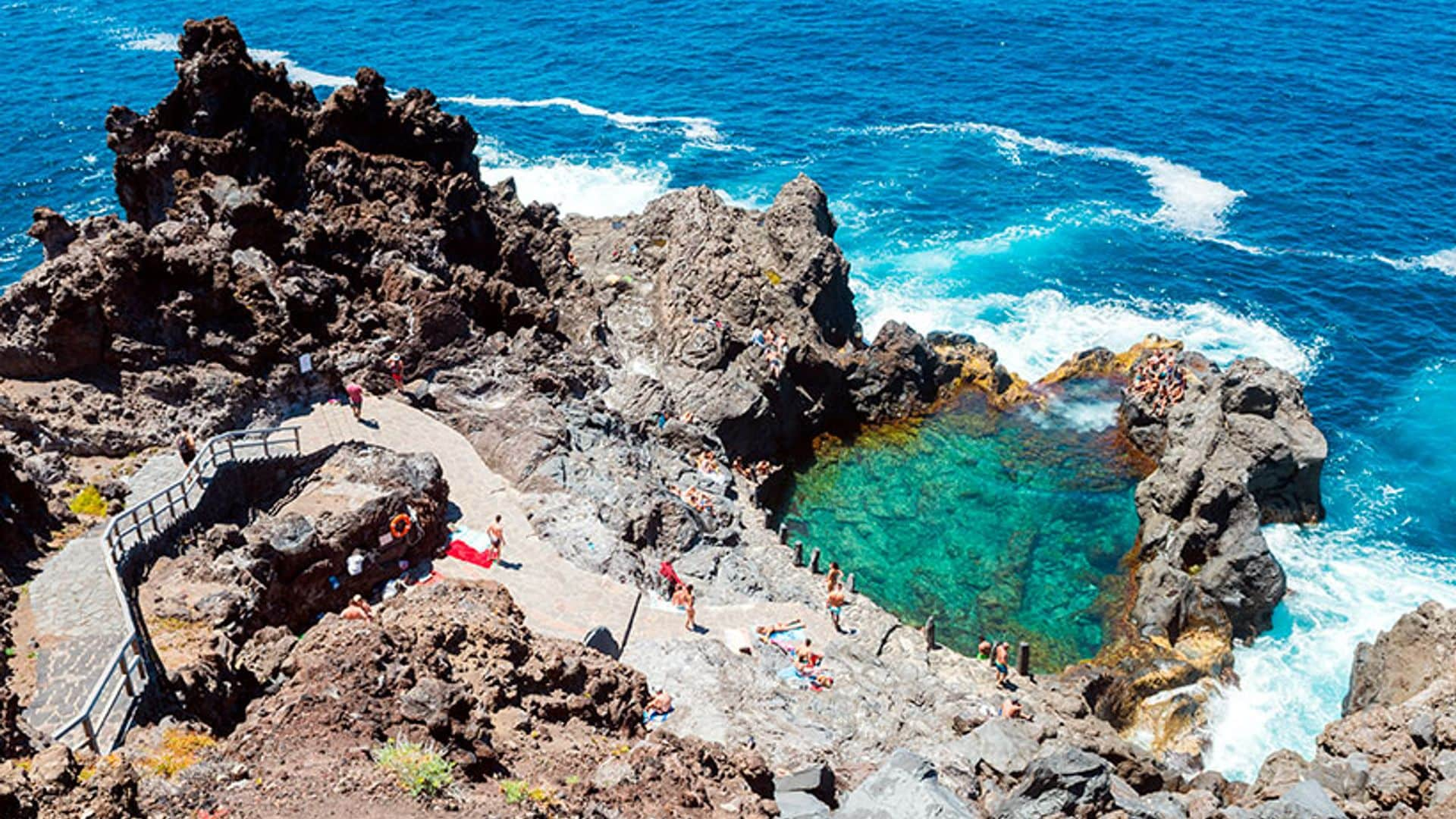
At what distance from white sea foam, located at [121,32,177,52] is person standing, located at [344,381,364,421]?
218 feet

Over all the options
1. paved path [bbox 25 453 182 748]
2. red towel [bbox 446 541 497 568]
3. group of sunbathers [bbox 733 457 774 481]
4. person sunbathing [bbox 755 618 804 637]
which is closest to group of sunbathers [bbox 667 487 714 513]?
group of sunbathers [bbox 733 457 774 481]

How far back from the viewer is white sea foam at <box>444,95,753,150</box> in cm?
7805

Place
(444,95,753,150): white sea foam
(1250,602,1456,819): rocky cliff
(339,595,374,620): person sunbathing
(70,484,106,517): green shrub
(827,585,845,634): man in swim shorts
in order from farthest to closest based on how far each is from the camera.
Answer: (444,95,753,150): white sea foam
(827,585,845,634): man in swim shorts
(1250,602,1456,819): rocky cliff
(70,484,106,517): green shrub
(339,595,374,620): person sunbathing

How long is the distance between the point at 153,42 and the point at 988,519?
3142 inches

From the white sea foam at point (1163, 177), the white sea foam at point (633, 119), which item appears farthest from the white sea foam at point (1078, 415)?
the white sea foam at point (633, 119)

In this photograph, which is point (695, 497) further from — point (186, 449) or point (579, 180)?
point (579, 180)

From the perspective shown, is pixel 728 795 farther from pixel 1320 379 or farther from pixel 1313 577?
pixel 1320 379

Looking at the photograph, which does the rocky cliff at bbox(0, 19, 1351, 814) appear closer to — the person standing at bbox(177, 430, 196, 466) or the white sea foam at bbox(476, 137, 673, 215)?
the person standing at bbox(177, 430, 196, 466)

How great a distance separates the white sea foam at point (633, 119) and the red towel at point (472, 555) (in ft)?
170

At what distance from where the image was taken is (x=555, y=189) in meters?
70.6

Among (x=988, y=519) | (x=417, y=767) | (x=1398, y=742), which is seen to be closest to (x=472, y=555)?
(x=417, y=767)

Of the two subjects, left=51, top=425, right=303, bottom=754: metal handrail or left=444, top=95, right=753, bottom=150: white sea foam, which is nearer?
left=51, top=425, right=303, bottom=754: metal handrail

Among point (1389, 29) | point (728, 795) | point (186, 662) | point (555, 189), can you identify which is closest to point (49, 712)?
point (186, 662)

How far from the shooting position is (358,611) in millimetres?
23781
